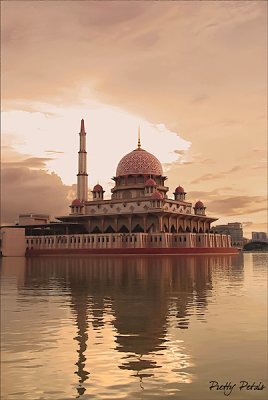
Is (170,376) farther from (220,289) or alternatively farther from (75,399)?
(220,289)

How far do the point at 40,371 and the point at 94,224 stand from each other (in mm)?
80203

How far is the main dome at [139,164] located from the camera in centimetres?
8975

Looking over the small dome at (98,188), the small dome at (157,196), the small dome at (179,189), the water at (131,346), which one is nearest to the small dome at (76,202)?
the small dome at (98,188)

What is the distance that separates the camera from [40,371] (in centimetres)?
930

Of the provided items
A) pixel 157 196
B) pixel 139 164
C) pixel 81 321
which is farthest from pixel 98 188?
pixel 81 321

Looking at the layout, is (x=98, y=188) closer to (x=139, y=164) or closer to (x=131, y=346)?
(x=139, y=164)

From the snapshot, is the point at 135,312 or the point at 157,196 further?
the point at 157,196

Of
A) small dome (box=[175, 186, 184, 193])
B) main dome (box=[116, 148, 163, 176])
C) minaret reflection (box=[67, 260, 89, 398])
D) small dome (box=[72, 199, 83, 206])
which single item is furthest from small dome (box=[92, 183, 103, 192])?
minaret reflection (box=[67, 260, 89, 398])

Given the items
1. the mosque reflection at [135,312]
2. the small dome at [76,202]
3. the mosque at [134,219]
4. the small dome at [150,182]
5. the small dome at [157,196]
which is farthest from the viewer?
the small dome at [76,202]

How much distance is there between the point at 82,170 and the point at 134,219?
46.6 ft

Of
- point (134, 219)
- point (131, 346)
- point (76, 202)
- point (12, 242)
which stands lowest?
point (131, 346)

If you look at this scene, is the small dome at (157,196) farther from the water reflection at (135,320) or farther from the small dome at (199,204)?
the water reflection at (135,320)

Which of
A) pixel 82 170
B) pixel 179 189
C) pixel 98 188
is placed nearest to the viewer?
pixel 82 170

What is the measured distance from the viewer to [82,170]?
3563 inches
